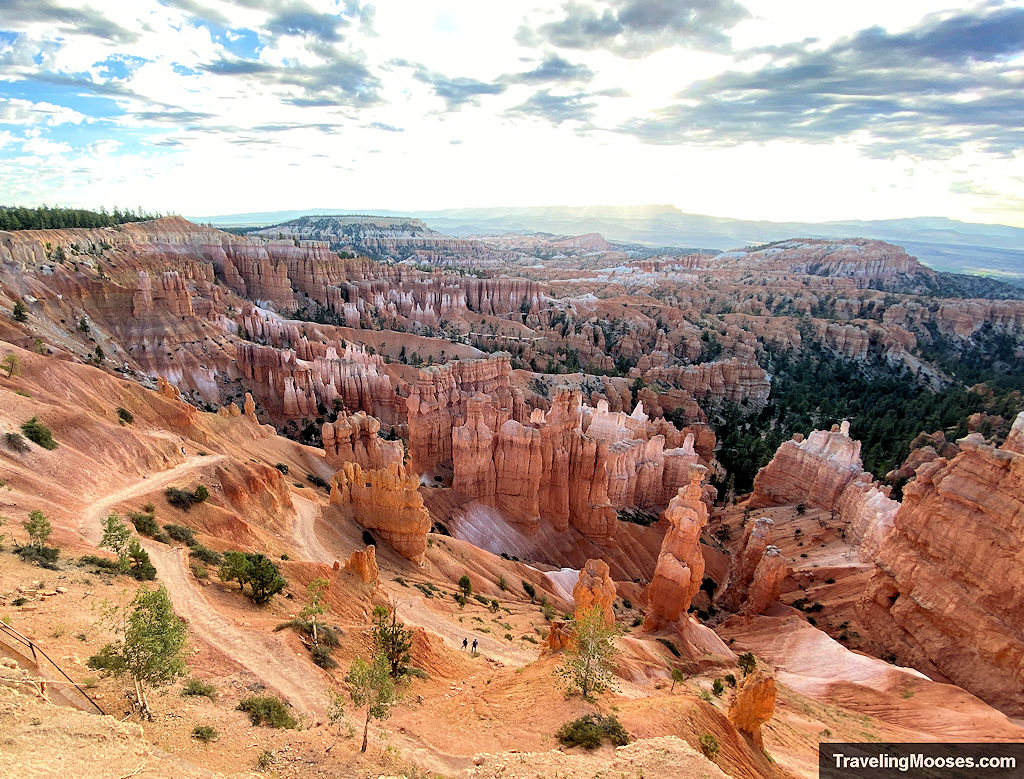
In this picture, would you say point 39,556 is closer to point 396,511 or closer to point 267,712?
point 267,712

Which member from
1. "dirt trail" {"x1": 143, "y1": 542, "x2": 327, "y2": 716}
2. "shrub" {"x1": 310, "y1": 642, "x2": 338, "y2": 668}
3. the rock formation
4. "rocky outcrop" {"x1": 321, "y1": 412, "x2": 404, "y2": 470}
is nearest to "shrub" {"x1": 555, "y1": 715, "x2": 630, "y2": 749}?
"dirt trail" {"x1": 143, "y1": 542, "x2": 327, "y2": 716}

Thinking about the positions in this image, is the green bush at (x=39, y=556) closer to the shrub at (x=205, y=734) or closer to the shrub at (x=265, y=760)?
the shrub at (x=205, y=734)

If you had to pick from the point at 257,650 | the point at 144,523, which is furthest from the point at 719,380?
the point at 257,650

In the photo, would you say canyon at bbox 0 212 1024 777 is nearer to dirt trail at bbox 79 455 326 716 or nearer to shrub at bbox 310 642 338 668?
dirt trail at bbox 79 455 326 716

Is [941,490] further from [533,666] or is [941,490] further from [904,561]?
[533,666]

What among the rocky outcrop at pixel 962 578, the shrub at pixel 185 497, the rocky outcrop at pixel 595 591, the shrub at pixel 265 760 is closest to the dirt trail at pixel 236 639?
the shrub at pixel 265 760
